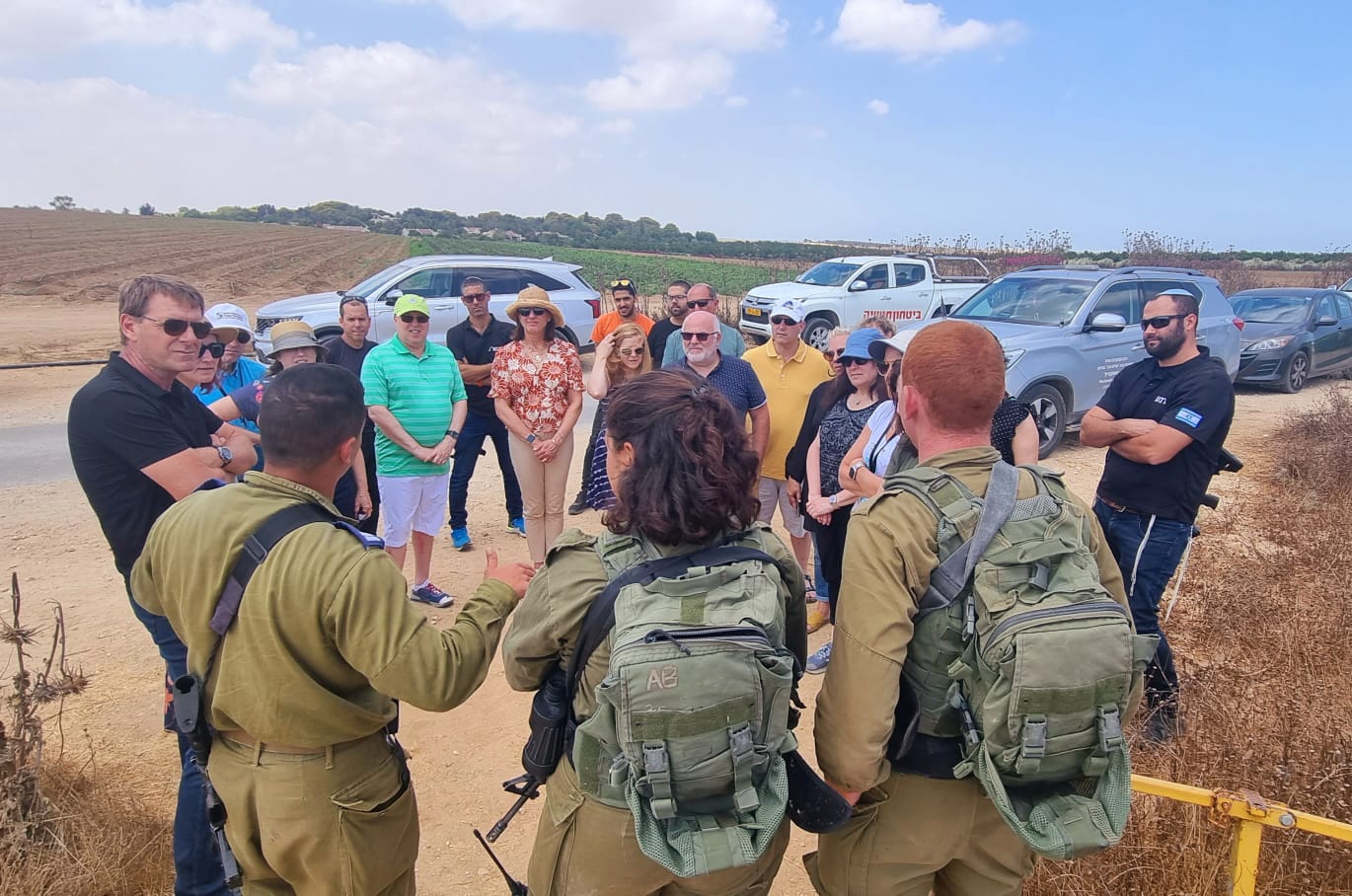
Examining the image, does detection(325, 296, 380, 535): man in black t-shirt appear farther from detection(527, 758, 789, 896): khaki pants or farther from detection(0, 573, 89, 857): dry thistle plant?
detection(527, 758, 789, 896): khaki pants

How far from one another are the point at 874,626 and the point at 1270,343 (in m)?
13.9

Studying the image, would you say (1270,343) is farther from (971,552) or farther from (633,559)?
(633,559)

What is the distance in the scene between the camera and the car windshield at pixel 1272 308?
12672 mm

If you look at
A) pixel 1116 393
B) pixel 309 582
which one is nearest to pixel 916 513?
pixel 309 582

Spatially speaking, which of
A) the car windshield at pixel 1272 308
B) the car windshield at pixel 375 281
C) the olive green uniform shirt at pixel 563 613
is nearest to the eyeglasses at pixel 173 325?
the olive green uniform shirt at pixel 563 613

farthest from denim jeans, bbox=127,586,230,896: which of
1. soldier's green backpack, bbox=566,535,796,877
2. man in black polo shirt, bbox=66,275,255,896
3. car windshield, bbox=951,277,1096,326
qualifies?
car windshield, bbox=951,277,1096,326

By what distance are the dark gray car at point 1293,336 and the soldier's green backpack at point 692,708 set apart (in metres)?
13.9

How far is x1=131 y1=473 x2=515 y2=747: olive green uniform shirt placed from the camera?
1.62 metres

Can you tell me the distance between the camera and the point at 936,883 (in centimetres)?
187

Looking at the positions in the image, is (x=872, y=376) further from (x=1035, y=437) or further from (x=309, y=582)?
(x=309, y=582)

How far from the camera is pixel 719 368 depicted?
4254 millimetres

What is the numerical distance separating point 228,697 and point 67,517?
5757 millimetres

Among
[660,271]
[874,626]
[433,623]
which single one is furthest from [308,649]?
[660,271]

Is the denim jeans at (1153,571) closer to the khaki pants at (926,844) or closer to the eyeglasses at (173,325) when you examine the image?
the khaki pants at (926,844)
